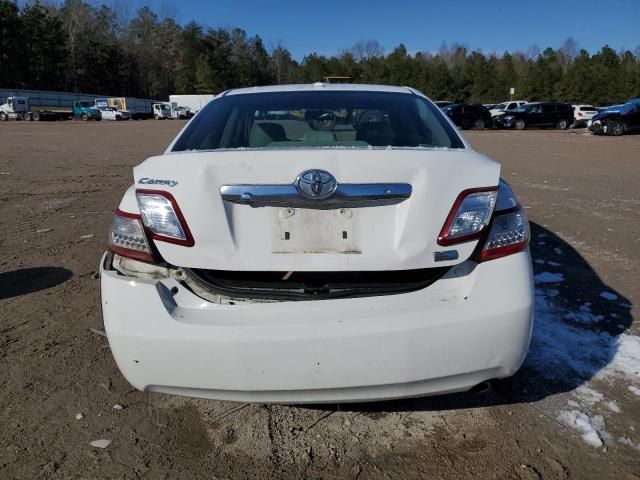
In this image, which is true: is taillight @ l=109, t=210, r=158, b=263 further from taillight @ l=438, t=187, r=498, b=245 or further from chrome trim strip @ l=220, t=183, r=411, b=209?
taillight @ l=438, t=187, r=498, b=245

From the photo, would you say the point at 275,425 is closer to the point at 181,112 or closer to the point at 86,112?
the point at 86,112

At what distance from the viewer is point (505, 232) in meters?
2.06

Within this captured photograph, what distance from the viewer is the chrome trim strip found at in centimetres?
193

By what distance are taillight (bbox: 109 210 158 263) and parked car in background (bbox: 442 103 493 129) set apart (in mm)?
32128

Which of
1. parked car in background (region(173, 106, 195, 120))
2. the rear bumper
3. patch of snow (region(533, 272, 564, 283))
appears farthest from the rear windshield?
parked car in background (region(173, 106, 195, 120))

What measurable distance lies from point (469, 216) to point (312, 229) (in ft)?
1.97

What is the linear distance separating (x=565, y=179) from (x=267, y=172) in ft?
30.4

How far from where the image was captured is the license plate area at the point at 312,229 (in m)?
1.96

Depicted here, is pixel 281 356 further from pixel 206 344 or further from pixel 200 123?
pixel 200 123

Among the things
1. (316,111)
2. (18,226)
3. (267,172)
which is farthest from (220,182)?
(18,226)

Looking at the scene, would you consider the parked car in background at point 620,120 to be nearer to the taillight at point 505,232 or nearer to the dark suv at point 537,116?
the dark suv at point 537,116

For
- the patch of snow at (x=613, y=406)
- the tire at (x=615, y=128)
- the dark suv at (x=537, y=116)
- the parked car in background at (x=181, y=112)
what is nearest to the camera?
the patch of snow at (x=613, y=406)

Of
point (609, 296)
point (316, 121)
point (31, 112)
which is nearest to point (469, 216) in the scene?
point (316, 121)

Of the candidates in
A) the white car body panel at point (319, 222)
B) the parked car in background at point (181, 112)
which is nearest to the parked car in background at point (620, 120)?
the white car body panel at point (319, 222)
